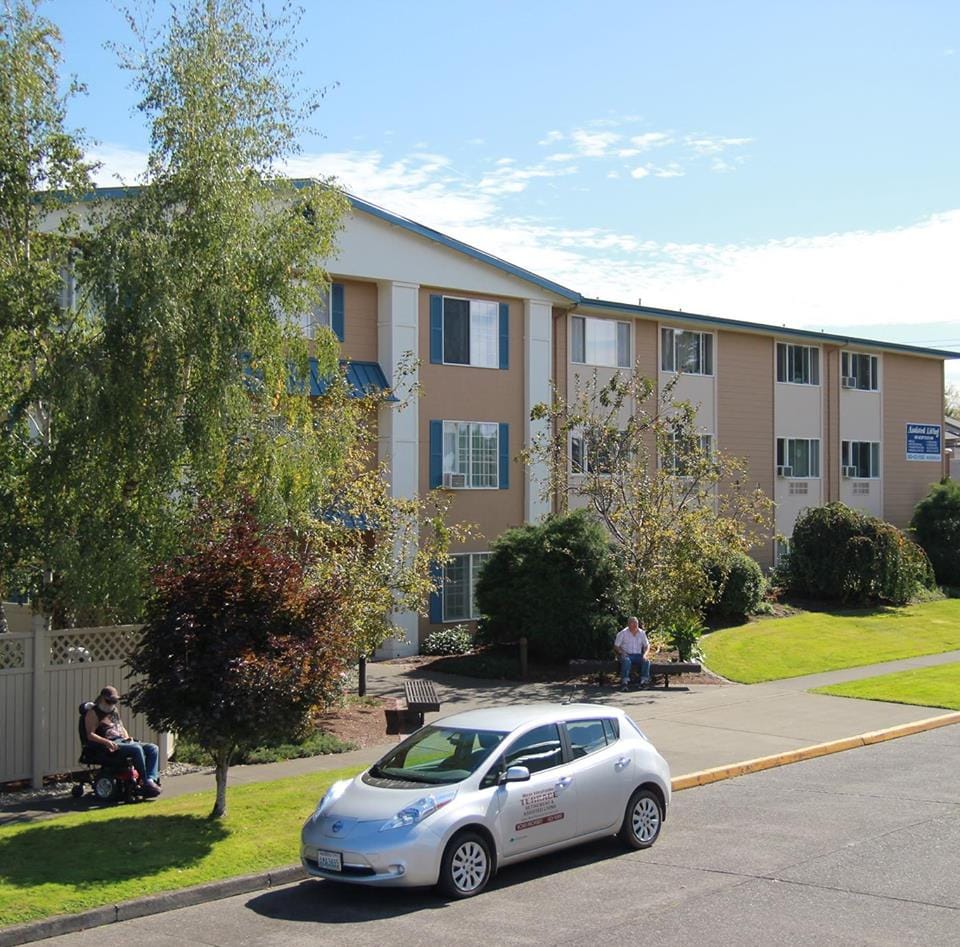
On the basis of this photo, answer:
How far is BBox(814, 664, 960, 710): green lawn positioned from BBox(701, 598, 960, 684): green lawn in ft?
5.66

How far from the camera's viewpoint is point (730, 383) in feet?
117

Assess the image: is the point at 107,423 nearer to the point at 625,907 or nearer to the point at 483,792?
the point at 483,792

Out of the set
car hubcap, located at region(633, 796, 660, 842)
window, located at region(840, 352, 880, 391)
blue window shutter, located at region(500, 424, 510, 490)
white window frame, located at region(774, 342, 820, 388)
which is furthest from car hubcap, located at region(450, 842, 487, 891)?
window, located at region(840, 352, 880, 391)

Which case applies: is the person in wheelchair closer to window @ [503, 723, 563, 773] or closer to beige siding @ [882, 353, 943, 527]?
window @ [503, 723, 563, 773]

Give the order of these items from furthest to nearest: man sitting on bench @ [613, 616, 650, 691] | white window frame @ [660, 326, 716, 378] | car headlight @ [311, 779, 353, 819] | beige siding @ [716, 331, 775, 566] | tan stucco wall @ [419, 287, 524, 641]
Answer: beige siding @ [716, 331, 775, 566] → white window frame @ [660, 326, 716, 378] → tan stucco wall @ [419, 287, 524, 641] → man sitting on bench @ [613, 616, 650, 691] → car headlight @ [311, 779, 353, 819]

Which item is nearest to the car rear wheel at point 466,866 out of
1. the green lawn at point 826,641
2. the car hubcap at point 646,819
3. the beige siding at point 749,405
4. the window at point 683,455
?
the car hubcap at point 646,819

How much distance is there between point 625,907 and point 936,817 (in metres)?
4.54

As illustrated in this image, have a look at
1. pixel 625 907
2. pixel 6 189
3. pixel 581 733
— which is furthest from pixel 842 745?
pixel 6 189

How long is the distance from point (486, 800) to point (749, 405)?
27895 millimetres

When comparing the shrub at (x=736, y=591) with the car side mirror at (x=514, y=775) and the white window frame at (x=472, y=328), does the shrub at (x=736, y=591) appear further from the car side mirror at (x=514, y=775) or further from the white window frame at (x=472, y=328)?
the car side mirror at (x=514, y=775)

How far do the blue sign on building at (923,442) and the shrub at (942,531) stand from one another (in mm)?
2846

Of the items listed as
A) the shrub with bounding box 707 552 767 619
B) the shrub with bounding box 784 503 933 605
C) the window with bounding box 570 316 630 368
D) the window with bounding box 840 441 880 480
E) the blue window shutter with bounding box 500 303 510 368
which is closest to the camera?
the shrub with bounding box 707 552 767 619

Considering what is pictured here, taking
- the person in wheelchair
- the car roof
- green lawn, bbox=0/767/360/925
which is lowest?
green lawn, bbox=0/767/360/925

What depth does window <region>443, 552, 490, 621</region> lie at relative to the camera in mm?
28203
